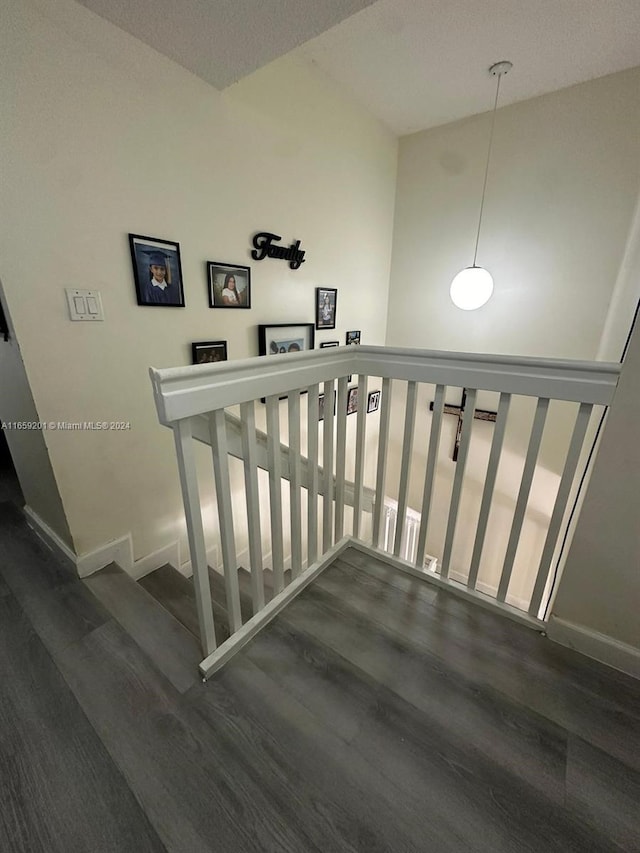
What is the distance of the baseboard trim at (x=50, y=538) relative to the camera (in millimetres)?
1498

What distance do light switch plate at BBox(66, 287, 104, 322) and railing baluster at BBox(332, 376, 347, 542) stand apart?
99 cm

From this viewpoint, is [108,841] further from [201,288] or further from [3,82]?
[3,82]

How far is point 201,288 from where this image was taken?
65.4 inches

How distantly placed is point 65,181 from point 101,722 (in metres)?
1.70

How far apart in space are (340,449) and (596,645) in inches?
43.1

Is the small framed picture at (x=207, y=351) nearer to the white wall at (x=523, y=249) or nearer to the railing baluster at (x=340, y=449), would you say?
the railing baluster at (x=340, y=449)

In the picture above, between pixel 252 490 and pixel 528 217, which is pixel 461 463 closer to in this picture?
pixel 252 490

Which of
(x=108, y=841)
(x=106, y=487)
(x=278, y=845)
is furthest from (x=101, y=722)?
(x=106, y=487)

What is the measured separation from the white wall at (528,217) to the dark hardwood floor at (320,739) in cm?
223

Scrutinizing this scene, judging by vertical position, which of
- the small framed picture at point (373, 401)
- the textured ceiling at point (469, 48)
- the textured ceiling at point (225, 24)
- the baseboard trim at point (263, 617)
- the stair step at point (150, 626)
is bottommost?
the stair step at point (150, 626)

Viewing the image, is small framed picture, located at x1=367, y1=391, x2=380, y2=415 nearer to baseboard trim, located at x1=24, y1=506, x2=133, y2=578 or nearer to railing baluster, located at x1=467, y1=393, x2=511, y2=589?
railing baluster, located at x1=467, y1=393, x2=511, y2=589

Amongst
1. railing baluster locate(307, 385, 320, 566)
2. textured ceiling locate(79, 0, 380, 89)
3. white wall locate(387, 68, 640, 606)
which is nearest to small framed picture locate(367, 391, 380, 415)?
white wall locate(387, 68, 640, 606)

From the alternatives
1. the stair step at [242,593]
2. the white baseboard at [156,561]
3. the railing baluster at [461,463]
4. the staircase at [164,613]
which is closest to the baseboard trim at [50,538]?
the staircase at [164,613]

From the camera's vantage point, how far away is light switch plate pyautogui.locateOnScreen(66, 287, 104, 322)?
126cm
